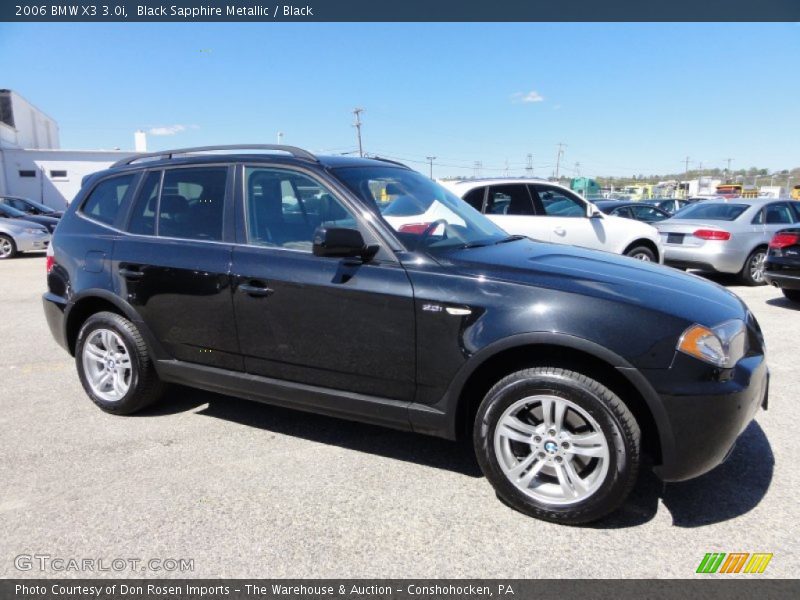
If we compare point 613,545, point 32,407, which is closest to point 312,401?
point 613,545

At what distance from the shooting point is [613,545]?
2.62m

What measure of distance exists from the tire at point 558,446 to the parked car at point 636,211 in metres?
13.1

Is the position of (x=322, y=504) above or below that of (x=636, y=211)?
below

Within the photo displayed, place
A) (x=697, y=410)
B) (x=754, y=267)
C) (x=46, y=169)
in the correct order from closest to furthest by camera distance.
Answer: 1. (x=697, y=410)
2. (x=754, y=267)
3. (x=46, y=169)

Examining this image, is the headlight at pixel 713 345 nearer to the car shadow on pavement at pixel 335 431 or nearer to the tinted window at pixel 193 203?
the car shadow on pavement at pixel 335 431

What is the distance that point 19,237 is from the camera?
1465 cm

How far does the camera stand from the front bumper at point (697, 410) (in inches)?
99.0

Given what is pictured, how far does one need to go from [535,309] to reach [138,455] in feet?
8.42

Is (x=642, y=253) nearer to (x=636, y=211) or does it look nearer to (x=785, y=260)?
(x=785, y=260)

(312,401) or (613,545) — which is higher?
→ (312,401)

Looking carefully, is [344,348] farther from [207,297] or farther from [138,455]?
[138,455]

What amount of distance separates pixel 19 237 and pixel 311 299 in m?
14.8

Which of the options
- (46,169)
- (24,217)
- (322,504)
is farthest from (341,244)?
(46,169)

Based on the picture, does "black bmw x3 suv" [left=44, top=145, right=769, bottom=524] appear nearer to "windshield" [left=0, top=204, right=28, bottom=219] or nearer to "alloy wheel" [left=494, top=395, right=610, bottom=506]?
"alloy wheel" [left=494, top=395, right=610, bottom=506]
